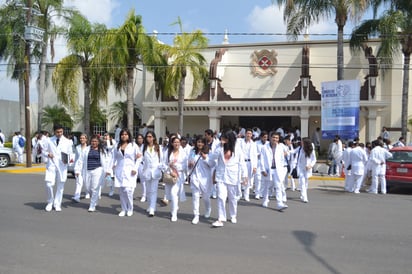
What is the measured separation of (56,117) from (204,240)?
85.0 feet

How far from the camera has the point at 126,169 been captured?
853 cm

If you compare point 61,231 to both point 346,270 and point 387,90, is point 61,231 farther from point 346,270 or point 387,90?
point 387,90

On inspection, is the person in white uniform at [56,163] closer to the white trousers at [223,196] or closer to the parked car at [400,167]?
the white trousers at [223,196]

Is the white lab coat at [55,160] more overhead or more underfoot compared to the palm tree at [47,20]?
more underfoot

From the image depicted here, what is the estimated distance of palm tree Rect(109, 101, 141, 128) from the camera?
29000 mm

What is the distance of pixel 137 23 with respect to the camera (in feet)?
70.6

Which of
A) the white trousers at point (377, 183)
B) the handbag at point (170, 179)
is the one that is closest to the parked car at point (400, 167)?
the white trousers at point (377, 183)

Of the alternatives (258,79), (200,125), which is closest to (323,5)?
(258,79)

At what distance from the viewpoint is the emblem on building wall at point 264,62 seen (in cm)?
2658

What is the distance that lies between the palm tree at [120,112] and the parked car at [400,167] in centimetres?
1922

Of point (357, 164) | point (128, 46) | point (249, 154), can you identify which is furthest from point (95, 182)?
point (128, 46)

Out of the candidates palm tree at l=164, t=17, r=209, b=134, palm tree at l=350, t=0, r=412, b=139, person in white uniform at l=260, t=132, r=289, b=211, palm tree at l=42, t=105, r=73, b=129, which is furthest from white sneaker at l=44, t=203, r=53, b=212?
palm tree at l=42, t=105, r=73, b=129

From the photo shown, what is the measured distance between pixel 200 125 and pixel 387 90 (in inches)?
457

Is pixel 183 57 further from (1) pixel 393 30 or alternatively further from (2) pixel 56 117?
(2) pixel 56 117
